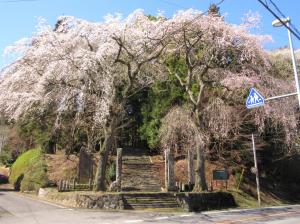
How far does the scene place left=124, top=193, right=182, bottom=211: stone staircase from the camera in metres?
17.6

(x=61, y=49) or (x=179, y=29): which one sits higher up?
(x=179, y=29)

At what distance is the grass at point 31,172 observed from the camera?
25594 mm

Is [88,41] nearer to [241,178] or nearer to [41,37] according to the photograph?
[41,37]

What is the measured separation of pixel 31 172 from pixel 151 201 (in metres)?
11.8

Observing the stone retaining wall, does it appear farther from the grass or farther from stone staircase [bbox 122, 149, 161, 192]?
stone staircase [bbox 122, 149, 161, 192]

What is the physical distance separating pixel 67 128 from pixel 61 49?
781cm

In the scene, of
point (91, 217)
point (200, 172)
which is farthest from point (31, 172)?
point (91, 217)

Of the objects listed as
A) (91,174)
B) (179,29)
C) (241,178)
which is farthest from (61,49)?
(241,178)

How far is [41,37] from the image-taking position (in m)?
18.6

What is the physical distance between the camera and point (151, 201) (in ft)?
60.1

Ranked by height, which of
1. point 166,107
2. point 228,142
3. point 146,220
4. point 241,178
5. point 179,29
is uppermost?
point 179,29

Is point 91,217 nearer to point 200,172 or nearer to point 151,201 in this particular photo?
→ point 151,201

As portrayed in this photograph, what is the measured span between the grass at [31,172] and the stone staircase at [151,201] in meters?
9.06

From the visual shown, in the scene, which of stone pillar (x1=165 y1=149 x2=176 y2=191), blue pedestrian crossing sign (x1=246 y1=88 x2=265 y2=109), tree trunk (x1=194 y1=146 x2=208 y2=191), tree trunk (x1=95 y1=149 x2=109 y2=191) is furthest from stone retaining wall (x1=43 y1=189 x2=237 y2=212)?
blue pedestrian crossing sign (x1=246 y1=88 x2=265 y2=109)
